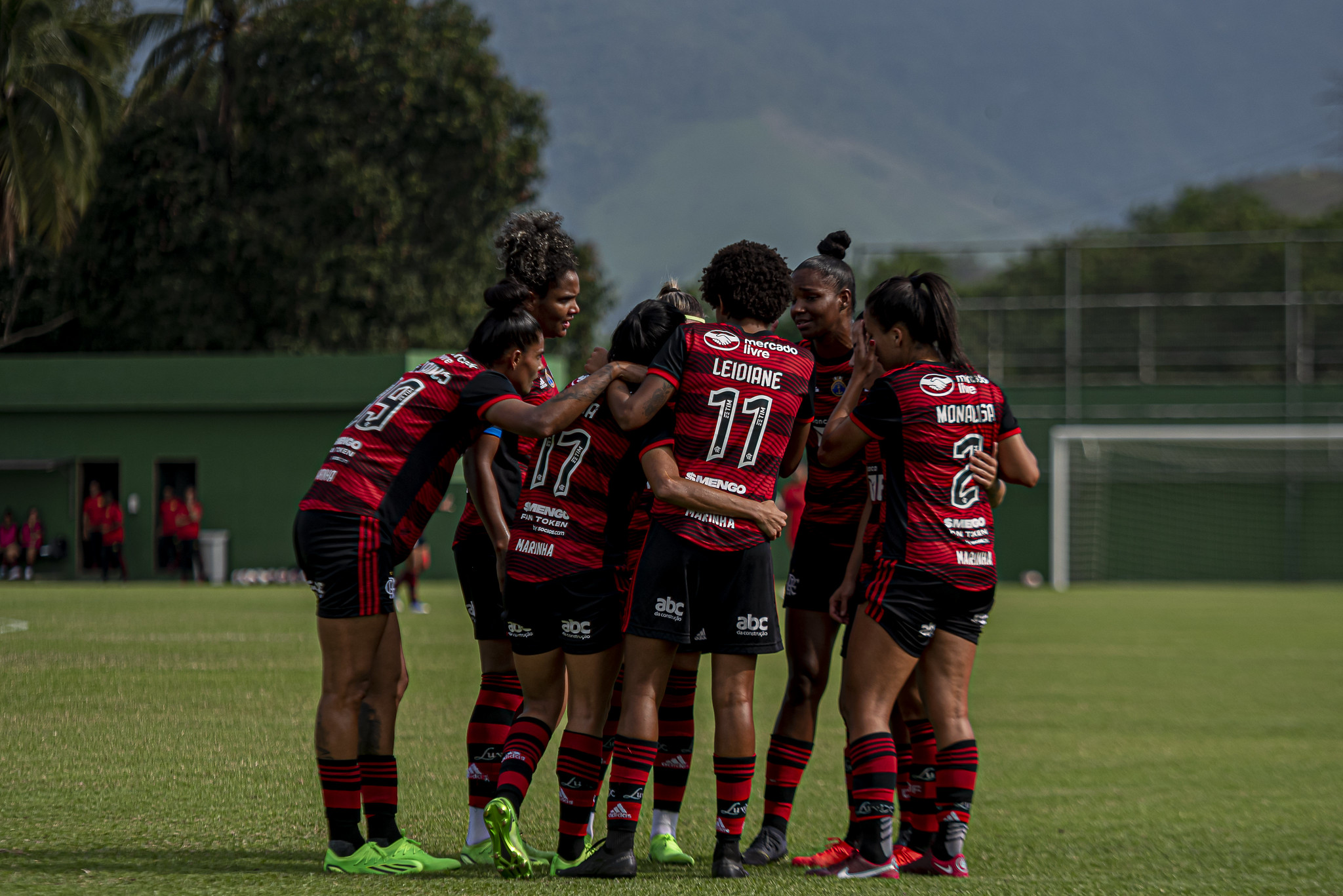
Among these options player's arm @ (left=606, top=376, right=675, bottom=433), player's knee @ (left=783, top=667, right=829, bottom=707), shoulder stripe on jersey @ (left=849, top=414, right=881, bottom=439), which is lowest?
player's knee @ (left=783, top=667, right=829, bottom=707)

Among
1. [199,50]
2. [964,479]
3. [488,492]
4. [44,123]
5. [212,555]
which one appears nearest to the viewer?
[964,479]

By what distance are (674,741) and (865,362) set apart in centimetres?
163

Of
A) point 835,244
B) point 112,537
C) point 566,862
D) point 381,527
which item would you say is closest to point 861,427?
point 835,244

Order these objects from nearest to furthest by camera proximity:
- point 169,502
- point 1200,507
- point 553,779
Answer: point 553,779
point 169,502
point 1200,507

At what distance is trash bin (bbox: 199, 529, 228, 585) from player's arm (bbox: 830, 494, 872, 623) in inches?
1057

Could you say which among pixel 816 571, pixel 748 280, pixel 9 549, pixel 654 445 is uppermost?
pixel 748 280

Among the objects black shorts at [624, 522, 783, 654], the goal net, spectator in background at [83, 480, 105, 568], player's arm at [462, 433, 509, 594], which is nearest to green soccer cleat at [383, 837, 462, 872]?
player's arm at [462, 433, 509, 594]

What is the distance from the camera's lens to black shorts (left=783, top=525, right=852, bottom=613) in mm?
5441

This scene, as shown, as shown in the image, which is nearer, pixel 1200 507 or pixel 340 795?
pixel 340 795

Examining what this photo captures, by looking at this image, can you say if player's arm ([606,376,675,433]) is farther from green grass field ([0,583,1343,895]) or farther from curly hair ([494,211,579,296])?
green grass field ([0,583,1343,895])

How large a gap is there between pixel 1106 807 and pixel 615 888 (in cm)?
329

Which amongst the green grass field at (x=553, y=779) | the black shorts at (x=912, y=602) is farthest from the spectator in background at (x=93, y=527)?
the black shorts at (x=912, y=602)

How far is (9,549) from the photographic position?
29.4 meters

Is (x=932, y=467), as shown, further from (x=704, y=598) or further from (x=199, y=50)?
(x=199, y=50)
